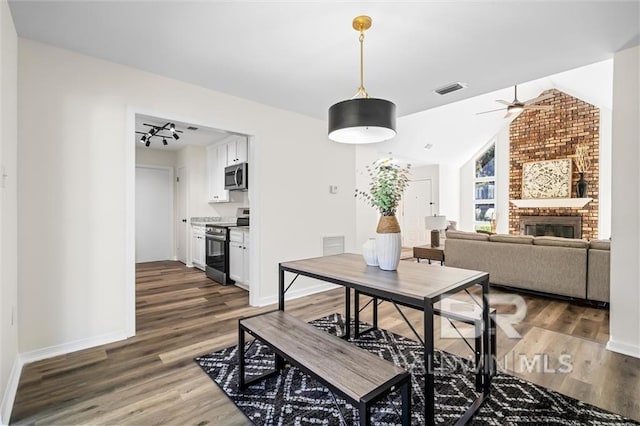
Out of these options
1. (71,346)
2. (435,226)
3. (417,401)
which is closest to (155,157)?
(71,346)

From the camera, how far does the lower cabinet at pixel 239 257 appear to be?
4.32 meters

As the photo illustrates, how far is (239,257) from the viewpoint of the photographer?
4.48 metres

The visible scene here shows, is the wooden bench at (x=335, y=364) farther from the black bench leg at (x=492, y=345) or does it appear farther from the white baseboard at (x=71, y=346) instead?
the white baseboard at (x=71, y=346)

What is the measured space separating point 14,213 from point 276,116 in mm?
2664

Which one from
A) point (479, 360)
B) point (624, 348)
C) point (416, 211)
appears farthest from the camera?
point (416, 211)

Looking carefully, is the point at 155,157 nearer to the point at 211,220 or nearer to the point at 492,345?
the point at 211,220

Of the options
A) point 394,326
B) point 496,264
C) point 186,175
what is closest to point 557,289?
point 496,264

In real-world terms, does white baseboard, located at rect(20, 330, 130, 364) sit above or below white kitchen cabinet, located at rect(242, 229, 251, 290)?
below

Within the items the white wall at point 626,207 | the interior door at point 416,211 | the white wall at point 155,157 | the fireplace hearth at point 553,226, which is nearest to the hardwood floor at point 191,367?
the white wall at point 626,207

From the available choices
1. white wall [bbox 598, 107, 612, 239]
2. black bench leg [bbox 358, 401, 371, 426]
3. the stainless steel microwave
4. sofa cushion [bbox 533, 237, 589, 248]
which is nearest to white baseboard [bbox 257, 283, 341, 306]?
the stainless steel microwave

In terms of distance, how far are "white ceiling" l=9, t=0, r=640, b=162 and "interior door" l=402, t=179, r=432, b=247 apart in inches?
236

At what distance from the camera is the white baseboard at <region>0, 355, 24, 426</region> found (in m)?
1.65

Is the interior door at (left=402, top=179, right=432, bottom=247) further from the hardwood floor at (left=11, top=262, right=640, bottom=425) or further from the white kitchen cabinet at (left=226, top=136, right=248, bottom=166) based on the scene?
the white kitchen cabinet at (left=226, top=136, right=248, bottom=166)

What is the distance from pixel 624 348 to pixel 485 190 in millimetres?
6853
